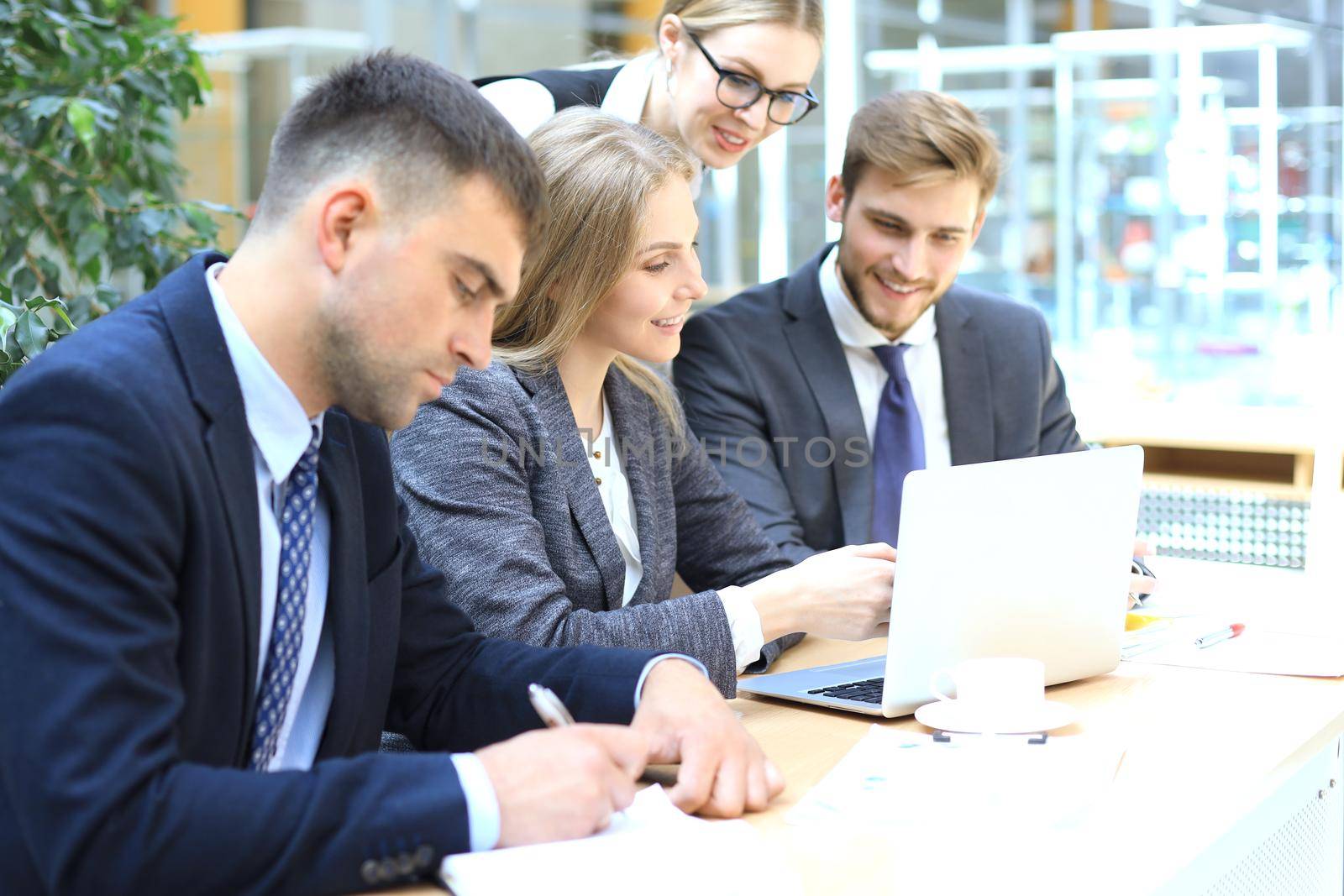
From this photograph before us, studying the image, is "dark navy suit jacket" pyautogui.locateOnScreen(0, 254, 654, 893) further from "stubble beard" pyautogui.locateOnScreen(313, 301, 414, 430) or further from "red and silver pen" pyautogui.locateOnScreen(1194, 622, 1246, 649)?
"red and silver pen" pyautogui.locateOnScreen(1194, 622, 1246, 649)

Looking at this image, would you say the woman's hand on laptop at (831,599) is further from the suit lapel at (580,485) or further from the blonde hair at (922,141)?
the blonde hair at (922,141)

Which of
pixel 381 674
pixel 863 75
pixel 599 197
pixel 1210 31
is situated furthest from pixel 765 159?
pixel 381 674

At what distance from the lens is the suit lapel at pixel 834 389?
2393 millimetres

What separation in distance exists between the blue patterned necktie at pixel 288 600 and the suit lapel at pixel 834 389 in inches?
53.0

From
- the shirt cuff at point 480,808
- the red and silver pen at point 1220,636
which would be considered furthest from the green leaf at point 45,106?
the red and silver pen at point 1220,636

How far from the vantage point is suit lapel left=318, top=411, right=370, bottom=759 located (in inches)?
47.3

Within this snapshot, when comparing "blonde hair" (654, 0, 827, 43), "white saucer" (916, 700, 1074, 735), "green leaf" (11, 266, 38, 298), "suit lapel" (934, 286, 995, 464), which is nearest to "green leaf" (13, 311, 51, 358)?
"green leaf" (11, 266, 38, 298)

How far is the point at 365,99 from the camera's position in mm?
1091

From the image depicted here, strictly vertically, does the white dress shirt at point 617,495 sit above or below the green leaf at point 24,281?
below

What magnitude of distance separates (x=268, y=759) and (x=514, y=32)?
698cm

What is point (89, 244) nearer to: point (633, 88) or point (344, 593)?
point (633, 88)

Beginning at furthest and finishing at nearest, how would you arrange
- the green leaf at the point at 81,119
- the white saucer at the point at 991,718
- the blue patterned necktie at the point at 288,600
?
1. the green leaf at the point at 81,119
2. the white saucer at the point at 991,718
3. the blue patterned necktie at the point at 288,600

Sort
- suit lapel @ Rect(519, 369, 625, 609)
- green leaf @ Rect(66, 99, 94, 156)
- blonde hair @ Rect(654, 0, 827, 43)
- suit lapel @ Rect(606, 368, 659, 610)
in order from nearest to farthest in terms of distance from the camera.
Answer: suit lapel @ Rect(519, 369, 625, 609)
suit lapel @ Rect(606, 368, 659, 610)
green leaf @ Rect(66, 99, 94, 156)
blonde hair @ Rect(654, 0, 827, 43)

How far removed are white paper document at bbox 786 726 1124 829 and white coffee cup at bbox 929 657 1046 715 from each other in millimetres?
75
